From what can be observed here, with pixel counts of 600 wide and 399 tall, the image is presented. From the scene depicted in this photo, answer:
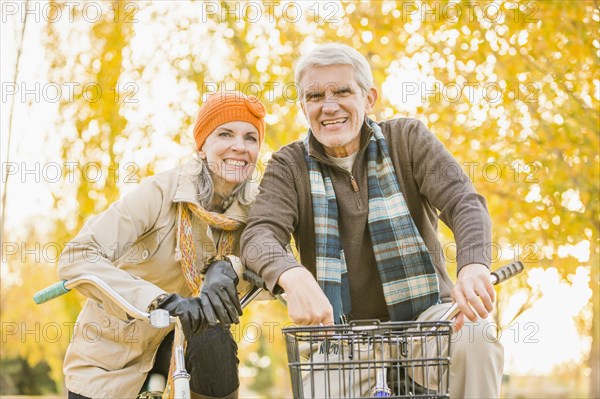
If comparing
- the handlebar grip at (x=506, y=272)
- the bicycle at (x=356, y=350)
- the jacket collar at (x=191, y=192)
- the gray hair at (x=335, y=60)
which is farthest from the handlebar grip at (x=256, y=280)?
the gray hair at (x=335, y=60)

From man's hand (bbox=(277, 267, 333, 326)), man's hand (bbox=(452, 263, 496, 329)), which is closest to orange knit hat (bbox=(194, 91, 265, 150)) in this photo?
man's hand (bbox=(277, 267, 333, 326))

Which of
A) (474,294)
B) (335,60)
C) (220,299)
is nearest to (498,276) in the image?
(474,294)

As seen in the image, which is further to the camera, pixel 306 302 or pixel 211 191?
pixel 211 191

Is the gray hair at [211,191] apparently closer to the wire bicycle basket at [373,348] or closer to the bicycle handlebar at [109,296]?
the bicycle handlebar at [109,296]

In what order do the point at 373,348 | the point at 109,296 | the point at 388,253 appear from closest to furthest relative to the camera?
the point at 373,348 < the point at 109,296 < the point at 388,253

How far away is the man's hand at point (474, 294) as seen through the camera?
8.10ft

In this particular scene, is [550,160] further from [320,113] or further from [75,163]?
[75,163]

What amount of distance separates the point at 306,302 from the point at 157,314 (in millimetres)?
471

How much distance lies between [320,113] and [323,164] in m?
0.21

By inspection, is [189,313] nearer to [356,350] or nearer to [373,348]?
[356,350]

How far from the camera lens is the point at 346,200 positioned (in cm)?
317

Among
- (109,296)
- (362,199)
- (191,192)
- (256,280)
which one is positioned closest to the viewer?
(109,296)

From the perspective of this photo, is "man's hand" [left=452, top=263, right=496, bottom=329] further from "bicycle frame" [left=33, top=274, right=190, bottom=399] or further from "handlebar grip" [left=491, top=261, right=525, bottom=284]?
"bicycle frame" [left=33, top=274, right=190, bottom=399]

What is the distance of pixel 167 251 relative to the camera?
132 inches
